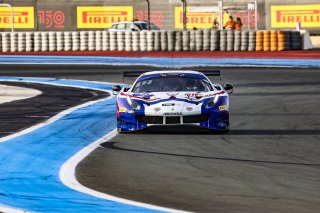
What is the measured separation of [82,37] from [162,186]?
36082mm

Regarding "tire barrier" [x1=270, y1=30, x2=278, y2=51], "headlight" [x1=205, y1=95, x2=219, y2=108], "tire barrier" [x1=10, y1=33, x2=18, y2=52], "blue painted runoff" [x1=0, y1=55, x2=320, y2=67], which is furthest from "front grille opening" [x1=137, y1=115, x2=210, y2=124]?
"tire barrier" [x1=10, y1=33, x2=18, y2=52]

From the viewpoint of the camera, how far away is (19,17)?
56406 millimetres

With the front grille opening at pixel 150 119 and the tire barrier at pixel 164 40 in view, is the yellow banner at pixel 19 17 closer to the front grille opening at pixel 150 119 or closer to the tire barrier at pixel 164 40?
the tire barrier at pixel 164 40

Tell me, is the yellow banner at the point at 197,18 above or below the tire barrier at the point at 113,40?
above

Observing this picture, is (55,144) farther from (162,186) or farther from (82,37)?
(82,37)

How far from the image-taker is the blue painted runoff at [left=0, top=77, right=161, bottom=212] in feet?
30.4

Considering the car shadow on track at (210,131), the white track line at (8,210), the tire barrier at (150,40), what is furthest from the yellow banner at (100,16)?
the white track line at (8,210)

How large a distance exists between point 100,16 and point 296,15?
10713mm

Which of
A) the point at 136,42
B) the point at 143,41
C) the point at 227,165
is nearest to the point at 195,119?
the point at 227,165

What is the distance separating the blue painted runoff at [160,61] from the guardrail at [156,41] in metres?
2.36

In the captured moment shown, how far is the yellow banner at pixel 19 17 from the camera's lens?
55.9m

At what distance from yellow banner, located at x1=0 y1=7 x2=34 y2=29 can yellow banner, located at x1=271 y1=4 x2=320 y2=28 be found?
13375mm

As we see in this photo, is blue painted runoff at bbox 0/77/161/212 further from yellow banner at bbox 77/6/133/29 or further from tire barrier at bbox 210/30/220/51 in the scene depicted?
yellow banner at bbox 77/6/133/29

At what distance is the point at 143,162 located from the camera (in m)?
12.5
